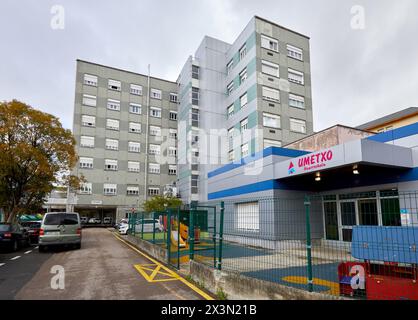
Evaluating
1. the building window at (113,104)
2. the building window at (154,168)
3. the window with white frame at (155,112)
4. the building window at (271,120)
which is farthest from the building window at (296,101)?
the building window at (113,104)

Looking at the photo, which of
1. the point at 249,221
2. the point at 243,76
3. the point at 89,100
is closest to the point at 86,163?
the point at 89,100

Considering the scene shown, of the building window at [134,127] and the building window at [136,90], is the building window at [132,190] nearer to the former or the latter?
the building window at [134,127]

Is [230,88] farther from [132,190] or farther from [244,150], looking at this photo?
[132,190]

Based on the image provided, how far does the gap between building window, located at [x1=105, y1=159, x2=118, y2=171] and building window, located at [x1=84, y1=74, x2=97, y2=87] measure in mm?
11998

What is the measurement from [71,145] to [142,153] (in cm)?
2391

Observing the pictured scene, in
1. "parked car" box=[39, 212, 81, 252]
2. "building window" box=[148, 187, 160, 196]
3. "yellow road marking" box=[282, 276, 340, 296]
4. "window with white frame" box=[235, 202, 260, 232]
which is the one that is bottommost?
"yellow road marking" box=[282, 276, 340, 296]

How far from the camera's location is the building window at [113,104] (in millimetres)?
44969

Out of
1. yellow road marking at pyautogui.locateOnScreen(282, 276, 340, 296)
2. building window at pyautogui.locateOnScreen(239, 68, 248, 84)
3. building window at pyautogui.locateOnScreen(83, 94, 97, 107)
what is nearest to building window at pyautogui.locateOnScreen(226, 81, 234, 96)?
building window at pyautogui.locateOnScreen(239, 68, 248, 84)

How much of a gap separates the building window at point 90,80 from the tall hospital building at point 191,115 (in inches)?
5.9

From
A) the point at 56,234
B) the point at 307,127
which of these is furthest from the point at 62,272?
the point at 307,127

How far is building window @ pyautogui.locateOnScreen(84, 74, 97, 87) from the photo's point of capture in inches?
1719

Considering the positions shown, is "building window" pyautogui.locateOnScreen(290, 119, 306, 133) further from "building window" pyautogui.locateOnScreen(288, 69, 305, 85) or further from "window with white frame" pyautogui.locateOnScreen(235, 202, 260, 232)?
"window with white frame" pyautogui.locateOnScreen(235, 202, 260, 232)

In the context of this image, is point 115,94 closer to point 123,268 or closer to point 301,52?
point 301,52

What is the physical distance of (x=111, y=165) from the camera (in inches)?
1730
